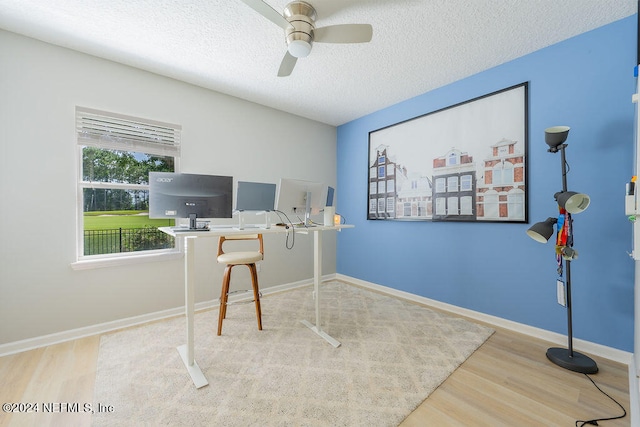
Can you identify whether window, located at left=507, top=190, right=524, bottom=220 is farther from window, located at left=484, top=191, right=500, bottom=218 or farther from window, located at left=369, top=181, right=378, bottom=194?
window, located at left=369, top=181, right=378, bottom=194

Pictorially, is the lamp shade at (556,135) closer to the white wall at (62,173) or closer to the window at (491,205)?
the window at (491,205)

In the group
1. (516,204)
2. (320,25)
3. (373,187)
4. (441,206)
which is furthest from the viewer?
(373,187)

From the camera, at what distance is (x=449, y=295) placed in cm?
299

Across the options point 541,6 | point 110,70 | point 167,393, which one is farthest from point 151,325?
point 541,6

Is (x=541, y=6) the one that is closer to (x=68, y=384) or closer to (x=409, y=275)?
(x=409, y=275)

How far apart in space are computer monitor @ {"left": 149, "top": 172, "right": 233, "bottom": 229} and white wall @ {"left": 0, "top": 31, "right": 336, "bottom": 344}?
1164 mm

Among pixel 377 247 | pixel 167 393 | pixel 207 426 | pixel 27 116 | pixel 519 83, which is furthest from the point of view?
pixel 377 247

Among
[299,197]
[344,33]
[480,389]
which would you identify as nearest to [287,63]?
[344,33]

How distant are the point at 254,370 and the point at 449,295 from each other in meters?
2.29

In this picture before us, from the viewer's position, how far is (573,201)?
174 centimetres

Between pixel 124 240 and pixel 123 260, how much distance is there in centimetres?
25

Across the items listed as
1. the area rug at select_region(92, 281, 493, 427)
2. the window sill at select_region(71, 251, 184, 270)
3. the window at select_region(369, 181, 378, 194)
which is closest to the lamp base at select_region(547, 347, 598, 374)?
the area rug at select_region(92, 281, 493, 427)

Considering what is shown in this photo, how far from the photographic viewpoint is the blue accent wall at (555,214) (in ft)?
6.45

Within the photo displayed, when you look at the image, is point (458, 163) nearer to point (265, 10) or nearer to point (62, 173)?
point (265, 10)
